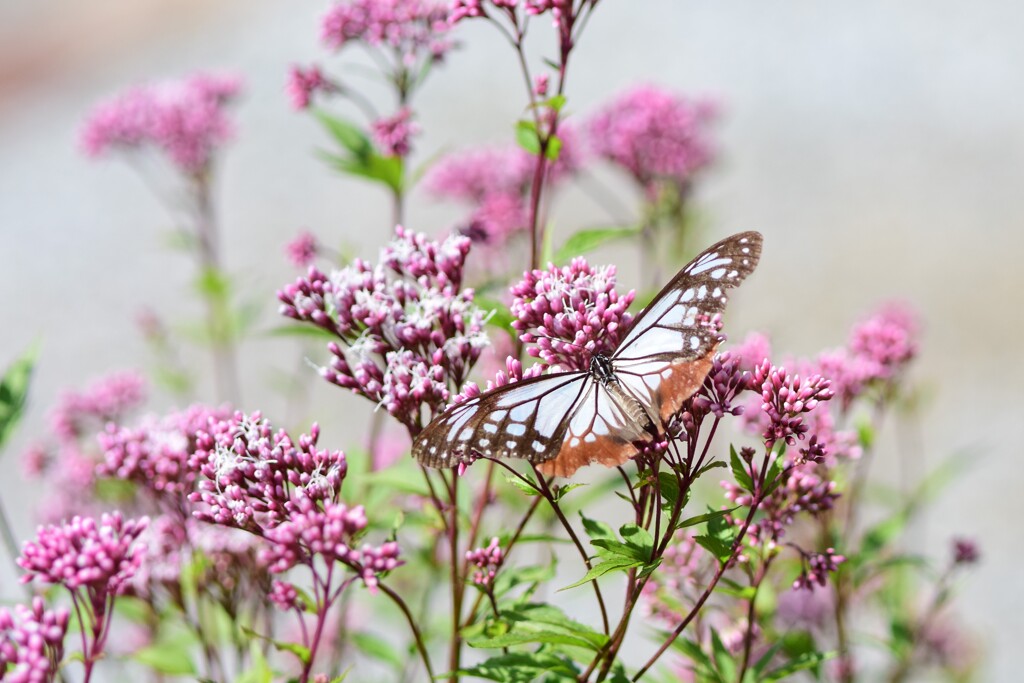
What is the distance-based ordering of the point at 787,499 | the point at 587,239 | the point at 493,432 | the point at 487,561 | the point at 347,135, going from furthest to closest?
the point at 347,135
the point at 587,239
the point at 787,499
the point at 487,561
the point at 493,432

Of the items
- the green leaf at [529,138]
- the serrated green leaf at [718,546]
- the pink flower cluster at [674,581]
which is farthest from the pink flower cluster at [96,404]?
the serrated green leaf at [718,546]

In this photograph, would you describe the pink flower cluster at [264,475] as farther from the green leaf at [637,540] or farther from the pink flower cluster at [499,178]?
the pink flower cluster at [499,178]

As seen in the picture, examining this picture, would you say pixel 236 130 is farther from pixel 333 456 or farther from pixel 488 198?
pixel 333 456

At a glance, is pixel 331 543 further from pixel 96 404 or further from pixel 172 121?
pixel 172 121

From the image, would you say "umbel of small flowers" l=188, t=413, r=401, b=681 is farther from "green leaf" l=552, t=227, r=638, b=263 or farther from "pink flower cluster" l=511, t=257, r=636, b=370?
"green leaf" l=552, t=227, r=638, b=263

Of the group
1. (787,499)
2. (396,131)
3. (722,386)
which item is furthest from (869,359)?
(396,131)

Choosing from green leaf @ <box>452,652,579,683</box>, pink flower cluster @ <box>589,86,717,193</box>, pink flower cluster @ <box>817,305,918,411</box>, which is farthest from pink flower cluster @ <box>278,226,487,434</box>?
pink flower cluster @ <box>589,86,717,193</box>
